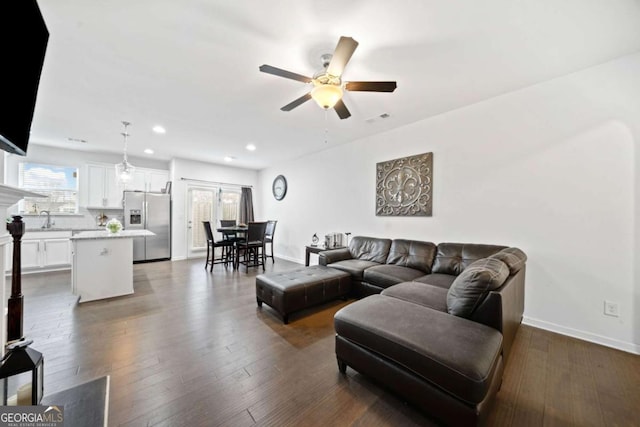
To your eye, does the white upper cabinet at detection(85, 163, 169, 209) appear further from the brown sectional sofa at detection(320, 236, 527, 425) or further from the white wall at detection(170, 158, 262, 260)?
the brown sectional sofa at detection(320, 236, 527, 425)

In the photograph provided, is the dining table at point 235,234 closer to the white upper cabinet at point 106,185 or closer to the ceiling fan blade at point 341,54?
the white upper cabinet at point 106,185

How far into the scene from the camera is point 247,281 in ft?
13.4

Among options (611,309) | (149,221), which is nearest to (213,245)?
(149,221)

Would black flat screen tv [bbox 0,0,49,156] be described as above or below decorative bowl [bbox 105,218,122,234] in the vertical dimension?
above

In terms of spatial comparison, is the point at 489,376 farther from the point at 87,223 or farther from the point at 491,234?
the point at 87,223

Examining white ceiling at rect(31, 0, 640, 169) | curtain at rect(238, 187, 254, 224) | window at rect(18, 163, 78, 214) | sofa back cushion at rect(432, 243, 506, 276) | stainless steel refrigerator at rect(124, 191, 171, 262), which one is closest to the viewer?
white ceiling at rect(31, 0, 640, 169)

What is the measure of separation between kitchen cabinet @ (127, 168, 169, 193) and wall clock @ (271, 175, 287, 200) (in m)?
2.95

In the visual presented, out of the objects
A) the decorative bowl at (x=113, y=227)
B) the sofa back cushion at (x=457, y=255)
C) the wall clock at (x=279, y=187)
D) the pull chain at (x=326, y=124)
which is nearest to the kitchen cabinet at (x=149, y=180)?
the decorative bowl at (x=113, y=227)

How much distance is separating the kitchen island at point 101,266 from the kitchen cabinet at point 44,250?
2184 millimetres

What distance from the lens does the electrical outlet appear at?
212 cm

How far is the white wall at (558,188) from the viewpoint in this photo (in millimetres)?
2113

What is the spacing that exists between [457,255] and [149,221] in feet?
21.8

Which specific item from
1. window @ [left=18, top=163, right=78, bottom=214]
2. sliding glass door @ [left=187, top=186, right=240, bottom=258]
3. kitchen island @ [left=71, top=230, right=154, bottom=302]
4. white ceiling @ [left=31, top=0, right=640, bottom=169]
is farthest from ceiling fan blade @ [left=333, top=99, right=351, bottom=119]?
window @ [left=18, top=163, right=78, bottom=214]

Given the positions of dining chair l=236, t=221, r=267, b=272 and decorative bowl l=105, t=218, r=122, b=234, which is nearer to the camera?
decorative bowl l=105, t=218, r=122, b=234
